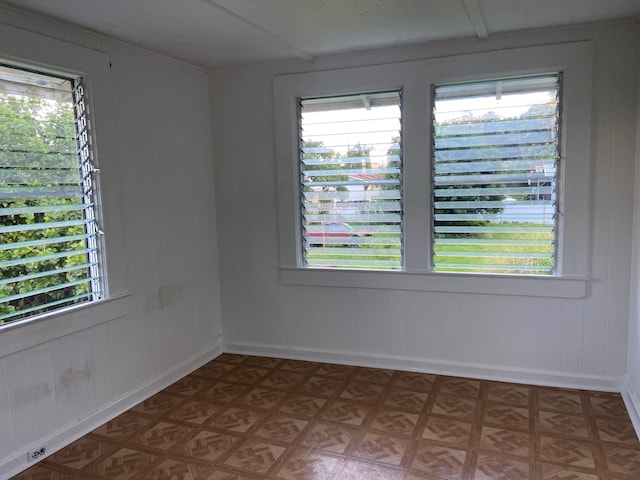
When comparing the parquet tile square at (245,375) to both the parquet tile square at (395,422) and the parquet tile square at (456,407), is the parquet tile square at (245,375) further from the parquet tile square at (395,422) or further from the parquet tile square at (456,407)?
the parquet tile square at (456,407)

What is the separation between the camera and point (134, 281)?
3.24 m

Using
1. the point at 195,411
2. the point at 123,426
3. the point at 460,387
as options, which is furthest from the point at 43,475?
the point at 460,387

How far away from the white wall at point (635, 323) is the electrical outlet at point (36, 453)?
3.35m

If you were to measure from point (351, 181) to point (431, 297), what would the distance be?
1076 mm

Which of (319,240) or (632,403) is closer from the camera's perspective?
(632,403)

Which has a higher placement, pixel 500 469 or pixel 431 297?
pixel 431 297

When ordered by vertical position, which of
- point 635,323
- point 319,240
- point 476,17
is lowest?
point 635,323

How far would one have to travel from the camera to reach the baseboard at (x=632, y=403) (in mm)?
2734

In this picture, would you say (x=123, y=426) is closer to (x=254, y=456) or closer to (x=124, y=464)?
(x=124, y=464)

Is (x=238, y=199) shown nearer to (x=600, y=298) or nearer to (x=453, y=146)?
(x=453, y=146)

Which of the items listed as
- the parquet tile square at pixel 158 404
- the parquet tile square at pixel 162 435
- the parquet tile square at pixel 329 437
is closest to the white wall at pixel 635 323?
the parquet tile square at pixel 329 437

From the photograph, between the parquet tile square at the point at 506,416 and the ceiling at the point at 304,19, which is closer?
the ceiling at the point at 304,19

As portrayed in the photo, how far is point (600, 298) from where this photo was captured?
3.19m

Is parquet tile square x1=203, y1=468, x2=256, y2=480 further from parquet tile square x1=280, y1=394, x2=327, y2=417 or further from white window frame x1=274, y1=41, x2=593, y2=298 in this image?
white window frame x1=274, y1=41, x2=593, y2=298
